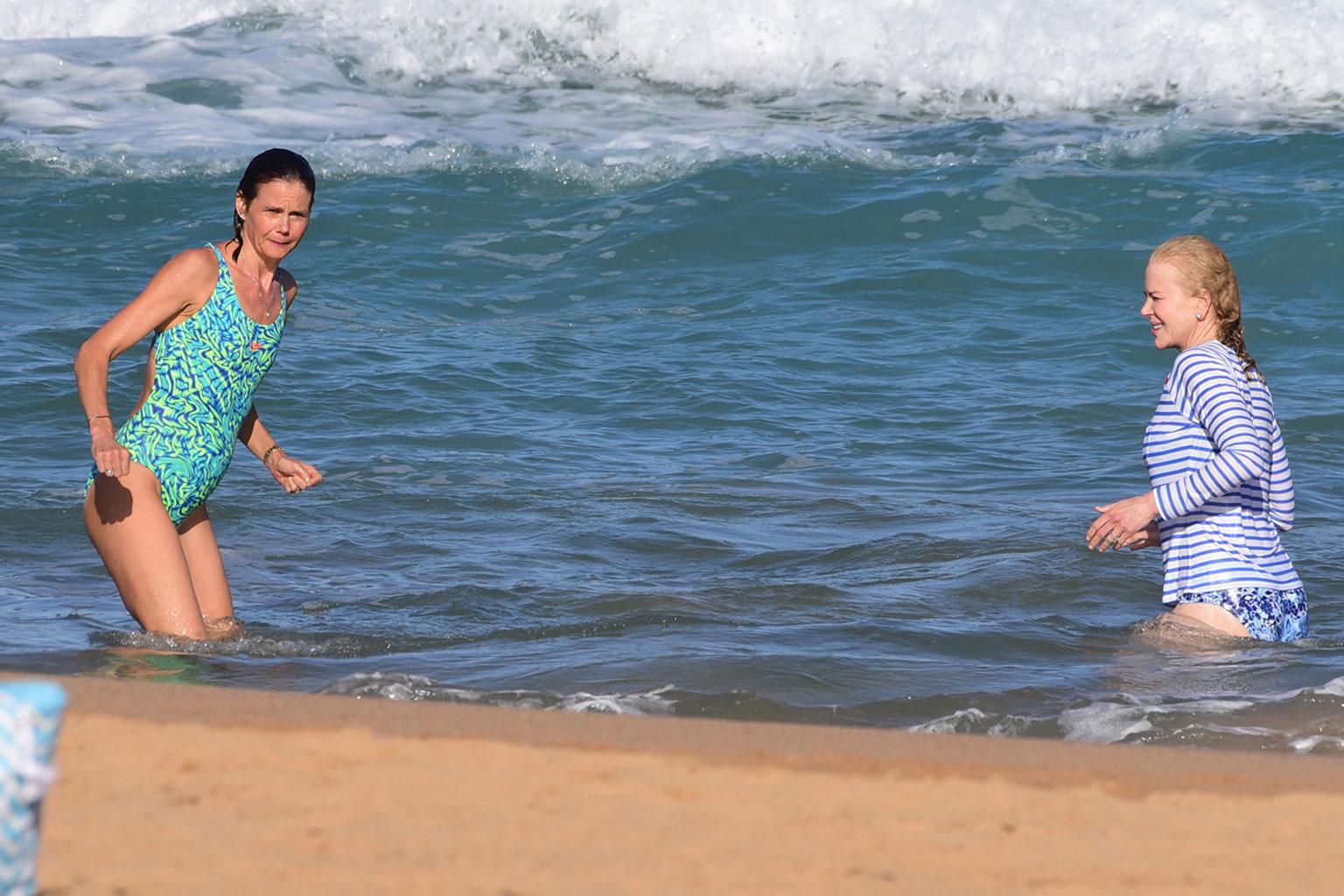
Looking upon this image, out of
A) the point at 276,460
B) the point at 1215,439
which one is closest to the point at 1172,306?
the point at 1215,439

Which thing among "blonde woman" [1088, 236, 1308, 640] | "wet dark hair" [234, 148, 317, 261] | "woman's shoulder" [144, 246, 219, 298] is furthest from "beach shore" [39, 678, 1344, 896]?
"wet dark hair" [234, 148, 317, 261]

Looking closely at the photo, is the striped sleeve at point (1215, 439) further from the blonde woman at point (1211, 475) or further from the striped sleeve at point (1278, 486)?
the striped sleeve at point (1278, 486)

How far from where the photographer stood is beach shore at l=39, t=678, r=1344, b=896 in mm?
2639

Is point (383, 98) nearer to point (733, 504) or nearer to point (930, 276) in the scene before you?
point (930, 276)

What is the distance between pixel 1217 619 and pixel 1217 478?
0.51m

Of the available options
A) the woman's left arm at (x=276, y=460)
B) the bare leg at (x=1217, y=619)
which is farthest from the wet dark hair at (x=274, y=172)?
the bare leg at (x=1217, y=619)

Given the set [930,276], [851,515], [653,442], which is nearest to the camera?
[851,515]

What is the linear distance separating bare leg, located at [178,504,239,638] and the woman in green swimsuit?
0.10 m

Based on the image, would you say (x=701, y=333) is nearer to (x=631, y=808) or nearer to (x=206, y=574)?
(x=206, y=574)

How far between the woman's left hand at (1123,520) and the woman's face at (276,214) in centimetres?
248

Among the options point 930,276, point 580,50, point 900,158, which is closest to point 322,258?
point 930,276

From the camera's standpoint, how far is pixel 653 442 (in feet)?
28.2

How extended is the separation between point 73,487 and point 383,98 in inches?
406

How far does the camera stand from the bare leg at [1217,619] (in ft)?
15.5
